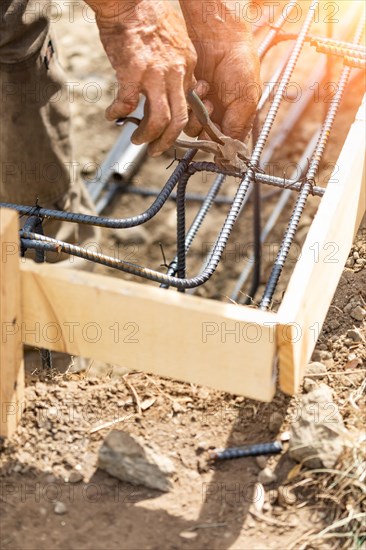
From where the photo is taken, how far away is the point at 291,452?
225 centimetres

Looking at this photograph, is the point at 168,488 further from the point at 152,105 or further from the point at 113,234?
the point at 113,234

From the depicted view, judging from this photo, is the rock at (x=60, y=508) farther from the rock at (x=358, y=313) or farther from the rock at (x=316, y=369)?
the rock at (x=358, y=313)

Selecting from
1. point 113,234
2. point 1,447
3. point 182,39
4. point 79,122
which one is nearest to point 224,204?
point 113,234

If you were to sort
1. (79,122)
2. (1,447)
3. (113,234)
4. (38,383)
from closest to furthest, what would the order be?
(1,447) → (38,383) → (113,234) → (79,122)

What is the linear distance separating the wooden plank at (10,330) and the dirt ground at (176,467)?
0.33ft

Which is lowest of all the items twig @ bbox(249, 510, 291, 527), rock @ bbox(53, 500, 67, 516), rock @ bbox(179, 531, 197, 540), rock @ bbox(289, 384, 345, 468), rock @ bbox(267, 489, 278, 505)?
rock @ bbox(179, 531, 197, 540)

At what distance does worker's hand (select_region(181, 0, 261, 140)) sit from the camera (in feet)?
9.59

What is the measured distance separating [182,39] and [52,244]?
737 millimetres

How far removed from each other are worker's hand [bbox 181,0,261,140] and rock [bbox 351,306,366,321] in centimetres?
69

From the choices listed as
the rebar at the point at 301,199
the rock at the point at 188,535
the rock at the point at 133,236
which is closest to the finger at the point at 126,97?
the rebar at the point at 301,199

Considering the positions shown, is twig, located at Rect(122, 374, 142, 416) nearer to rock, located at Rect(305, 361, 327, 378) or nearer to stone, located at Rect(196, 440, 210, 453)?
stone, located at Rect(196, 440, 210, 453)

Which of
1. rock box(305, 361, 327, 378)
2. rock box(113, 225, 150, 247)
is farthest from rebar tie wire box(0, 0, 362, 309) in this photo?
rock box(113, 225, 150, 247)

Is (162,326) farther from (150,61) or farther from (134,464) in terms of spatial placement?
(150,61)

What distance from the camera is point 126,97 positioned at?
2.62 metres
